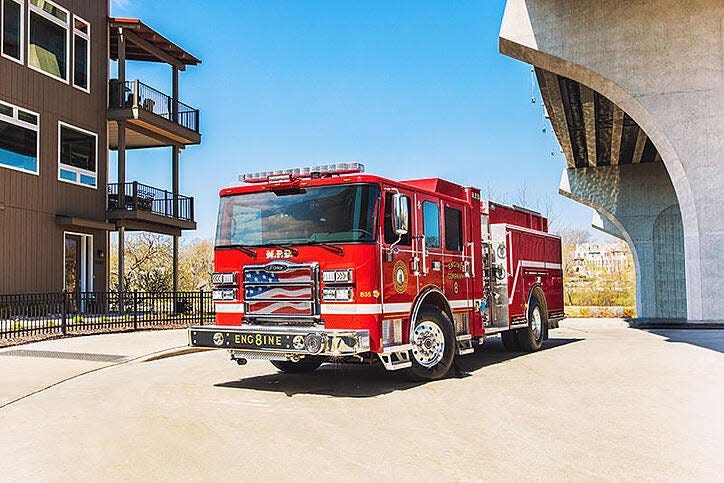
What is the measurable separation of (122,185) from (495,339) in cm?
1422

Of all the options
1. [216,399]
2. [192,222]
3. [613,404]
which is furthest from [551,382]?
[192,222]

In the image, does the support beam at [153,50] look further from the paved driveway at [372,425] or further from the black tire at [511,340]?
the black tire at [511,340]

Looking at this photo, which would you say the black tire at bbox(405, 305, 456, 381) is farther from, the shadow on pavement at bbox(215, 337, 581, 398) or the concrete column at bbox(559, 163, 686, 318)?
the concrete column at bbox(559, 163, 686, 318)

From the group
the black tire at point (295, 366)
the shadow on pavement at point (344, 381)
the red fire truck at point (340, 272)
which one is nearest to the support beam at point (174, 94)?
the shadow on pavement at point (344, 381)

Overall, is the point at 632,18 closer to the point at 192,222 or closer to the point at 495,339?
the point at 495,339

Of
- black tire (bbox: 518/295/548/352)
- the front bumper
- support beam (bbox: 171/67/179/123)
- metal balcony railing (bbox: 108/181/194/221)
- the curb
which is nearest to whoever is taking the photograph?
the front bumper

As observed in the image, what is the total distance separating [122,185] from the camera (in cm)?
2467

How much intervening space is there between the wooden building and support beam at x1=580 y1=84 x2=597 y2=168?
47.3 ft

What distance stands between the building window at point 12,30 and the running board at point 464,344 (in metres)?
16.2

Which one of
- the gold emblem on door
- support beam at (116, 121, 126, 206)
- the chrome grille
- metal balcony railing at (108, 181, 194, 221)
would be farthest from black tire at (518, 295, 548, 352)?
support beam at (116, 121, 126, 206)

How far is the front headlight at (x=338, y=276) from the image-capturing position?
344 inches

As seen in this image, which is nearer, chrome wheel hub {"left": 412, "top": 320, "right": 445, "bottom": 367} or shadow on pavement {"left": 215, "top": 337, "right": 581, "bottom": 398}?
shadow on pavement {"left": 215, "top": 337, "right": 581, "bottom": 398}

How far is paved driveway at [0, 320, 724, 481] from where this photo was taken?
5637 mm

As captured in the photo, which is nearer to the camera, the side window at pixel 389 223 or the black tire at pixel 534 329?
the side window at pixel 389 223
